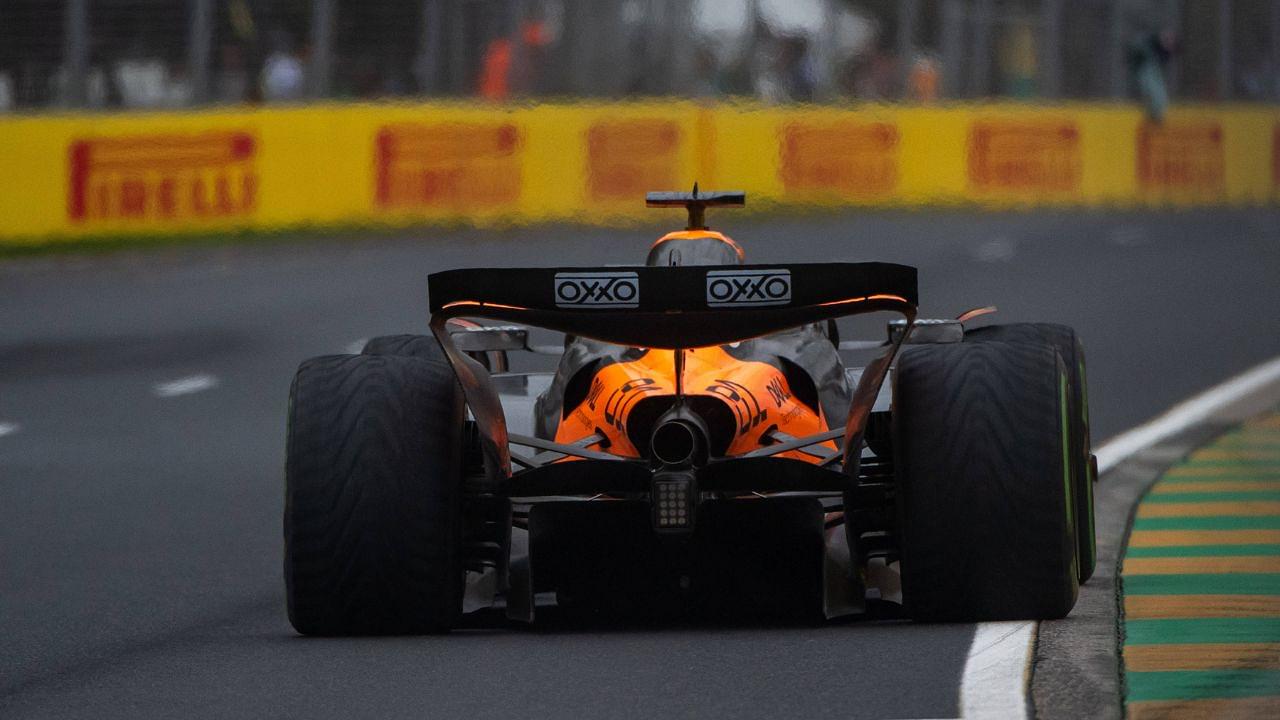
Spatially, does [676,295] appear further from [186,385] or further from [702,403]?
[186,385]

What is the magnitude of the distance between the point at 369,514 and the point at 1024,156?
2545cm

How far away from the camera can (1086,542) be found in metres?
8.23

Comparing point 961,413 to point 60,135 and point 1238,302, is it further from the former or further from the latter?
point 60,135

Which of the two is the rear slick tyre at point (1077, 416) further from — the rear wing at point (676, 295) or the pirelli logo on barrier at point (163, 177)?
the pirelli logo on barrier at point (163, 177)

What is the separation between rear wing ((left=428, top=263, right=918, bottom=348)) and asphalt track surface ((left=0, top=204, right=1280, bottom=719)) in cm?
92

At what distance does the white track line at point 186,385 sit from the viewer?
17219mm

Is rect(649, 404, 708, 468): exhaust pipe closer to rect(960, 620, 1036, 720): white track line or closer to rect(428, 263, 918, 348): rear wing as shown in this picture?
rect(428, 263, 918, 348): rear wing

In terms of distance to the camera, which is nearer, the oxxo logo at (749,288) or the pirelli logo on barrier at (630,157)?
the oxxo logo at (749,288)

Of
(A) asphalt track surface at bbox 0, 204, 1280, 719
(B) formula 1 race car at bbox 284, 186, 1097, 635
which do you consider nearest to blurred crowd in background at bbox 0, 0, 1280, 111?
(A) asphalt track surface at bbox 0, 204, 1280, 719

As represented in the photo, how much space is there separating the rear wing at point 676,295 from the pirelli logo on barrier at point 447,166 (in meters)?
20.6

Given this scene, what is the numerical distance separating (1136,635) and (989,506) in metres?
0.54

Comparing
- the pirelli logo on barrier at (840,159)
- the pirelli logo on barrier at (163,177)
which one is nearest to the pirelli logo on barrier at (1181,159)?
the pirelli logo on barrier at (840,159)

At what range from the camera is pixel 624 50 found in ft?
102

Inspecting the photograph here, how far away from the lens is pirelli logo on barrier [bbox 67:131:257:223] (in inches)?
1015
